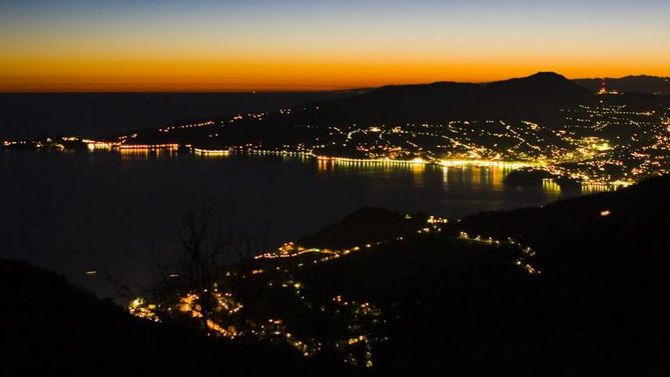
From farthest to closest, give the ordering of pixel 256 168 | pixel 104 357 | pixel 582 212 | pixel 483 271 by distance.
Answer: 1. pixel 256 168
2. pixel 582 212
3. pixel 483 271
4. pixel 104 357

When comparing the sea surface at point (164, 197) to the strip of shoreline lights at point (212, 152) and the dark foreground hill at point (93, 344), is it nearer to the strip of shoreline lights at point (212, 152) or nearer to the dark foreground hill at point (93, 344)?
the strip of shoreline lights at point (212, 152)

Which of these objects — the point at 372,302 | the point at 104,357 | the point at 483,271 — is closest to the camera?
the point at 104,357

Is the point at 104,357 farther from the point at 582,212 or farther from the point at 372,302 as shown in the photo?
the point at 582,212

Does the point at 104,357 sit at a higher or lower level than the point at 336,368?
higher

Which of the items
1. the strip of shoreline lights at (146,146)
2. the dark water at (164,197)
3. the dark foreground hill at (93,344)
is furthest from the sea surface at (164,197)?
the dark foreground hill at (93,344)

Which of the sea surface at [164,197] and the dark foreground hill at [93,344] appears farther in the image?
the sea surface at [164,197]

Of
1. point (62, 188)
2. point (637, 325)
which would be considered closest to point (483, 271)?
point (637, 325)
